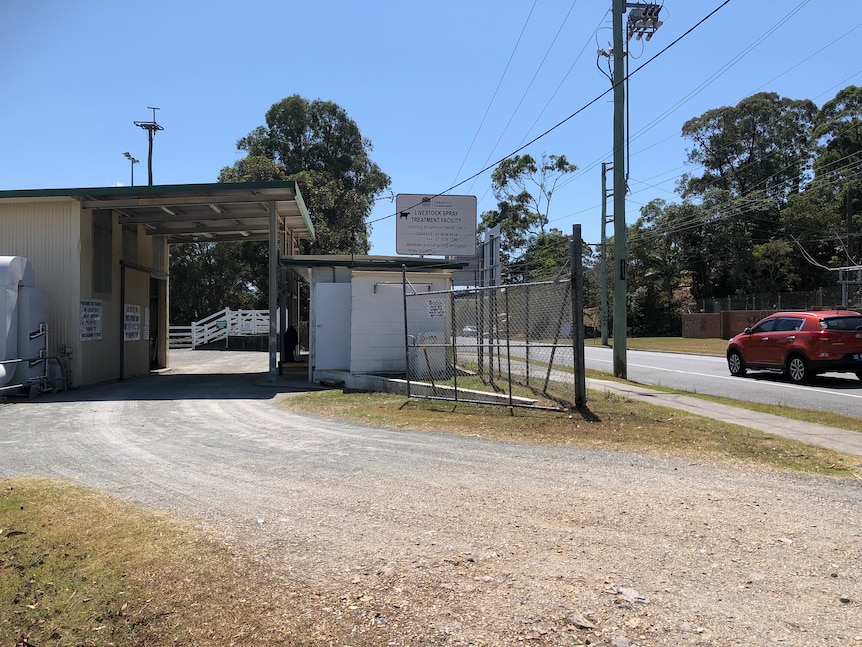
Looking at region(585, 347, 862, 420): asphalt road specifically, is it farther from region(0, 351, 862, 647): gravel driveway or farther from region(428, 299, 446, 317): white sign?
region(0, 351, 862, 647): gravel driveway

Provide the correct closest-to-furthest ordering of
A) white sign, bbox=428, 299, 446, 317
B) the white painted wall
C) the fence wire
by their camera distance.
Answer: the fence wire → white sign, bbox=428, 299, 446, 317 → the white painted wall

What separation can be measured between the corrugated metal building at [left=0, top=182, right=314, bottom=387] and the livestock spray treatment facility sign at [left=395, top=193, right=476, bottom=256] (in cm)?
346

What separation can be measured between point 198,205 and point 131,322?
417 centimetres

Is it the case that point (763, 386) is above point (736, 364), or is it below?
below

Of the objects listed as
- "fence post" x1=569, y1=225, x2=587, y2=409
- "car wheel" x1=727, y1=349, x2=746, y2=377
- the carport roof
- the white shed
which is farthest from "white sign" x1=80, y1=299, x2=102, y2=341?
"car wheel" x1=727, y1=349, x2=746, y2=377

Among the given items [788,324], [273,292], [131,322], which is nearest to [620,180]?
[788,324]

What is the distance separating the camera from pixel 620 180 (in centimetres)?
1638

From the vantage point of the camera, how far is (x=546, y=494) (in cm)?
582

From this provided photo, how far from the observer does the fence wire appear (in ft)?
33.4

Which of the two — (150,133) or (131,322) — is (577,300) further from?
(150,133)

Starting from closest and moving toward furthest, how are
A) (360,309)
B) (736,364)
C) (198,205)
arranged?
1. (360,309)
2. (736,364)
3. (198,205)

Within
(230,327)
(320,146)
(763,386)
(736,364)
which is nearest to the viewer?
(763,386)

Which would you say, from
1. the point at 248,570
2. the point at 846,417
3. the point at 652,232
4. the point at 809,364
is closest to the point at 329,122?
the point at 652,232

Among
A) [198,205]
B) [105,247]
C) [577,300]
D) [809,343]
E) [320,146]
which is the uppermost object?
[320,146]
